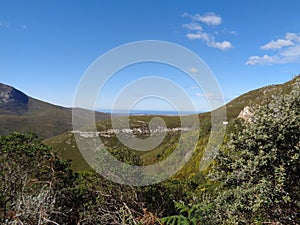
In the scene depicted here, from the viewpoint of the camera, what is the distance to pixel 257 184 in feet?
24.2

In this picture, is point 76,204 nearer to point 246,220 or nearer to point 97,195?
point 97,195

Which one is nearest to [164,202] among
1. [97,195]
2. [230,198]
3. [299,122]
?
[97,195]

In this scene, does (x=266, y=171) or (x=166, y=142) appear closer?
(x=266, y=171)

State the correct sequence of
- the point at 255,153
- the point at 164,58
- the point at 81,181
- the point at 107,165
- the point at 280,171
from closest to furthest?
1. the point at 280,171
2. the point at 255,153
3. the point at 164,58
4. the point at 107,165
5. the point at 81,181

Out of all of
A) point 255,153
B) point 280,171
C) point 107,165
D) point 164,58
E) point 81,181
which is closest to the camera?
point 280,171

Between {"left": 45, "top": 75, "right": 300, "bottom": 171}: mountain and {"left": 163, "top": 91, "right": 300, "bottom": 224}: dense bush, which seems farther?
{"left": 45, "top": 75, "right": 300, "bottom": 171}: mountain

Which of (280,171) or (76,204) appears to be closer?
(280,171)

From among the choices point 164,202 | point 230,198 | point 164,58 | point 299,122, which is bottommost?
point 164,202

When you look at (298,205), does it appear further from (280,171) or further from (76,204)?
(76,204)

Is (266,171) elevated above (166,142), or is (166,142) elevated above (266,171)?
(266,171)

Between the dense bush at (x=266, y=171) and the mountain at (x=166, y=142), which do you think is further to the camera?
the mountain at (x=166, y=142)

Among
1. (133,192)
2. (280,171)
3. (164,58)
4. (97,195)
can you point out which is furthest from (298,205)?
(97,195)

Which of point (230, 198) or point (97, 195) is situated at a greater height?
point (230, 198)

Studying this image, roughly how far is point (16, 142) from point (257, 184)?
A: 10.6 meters
